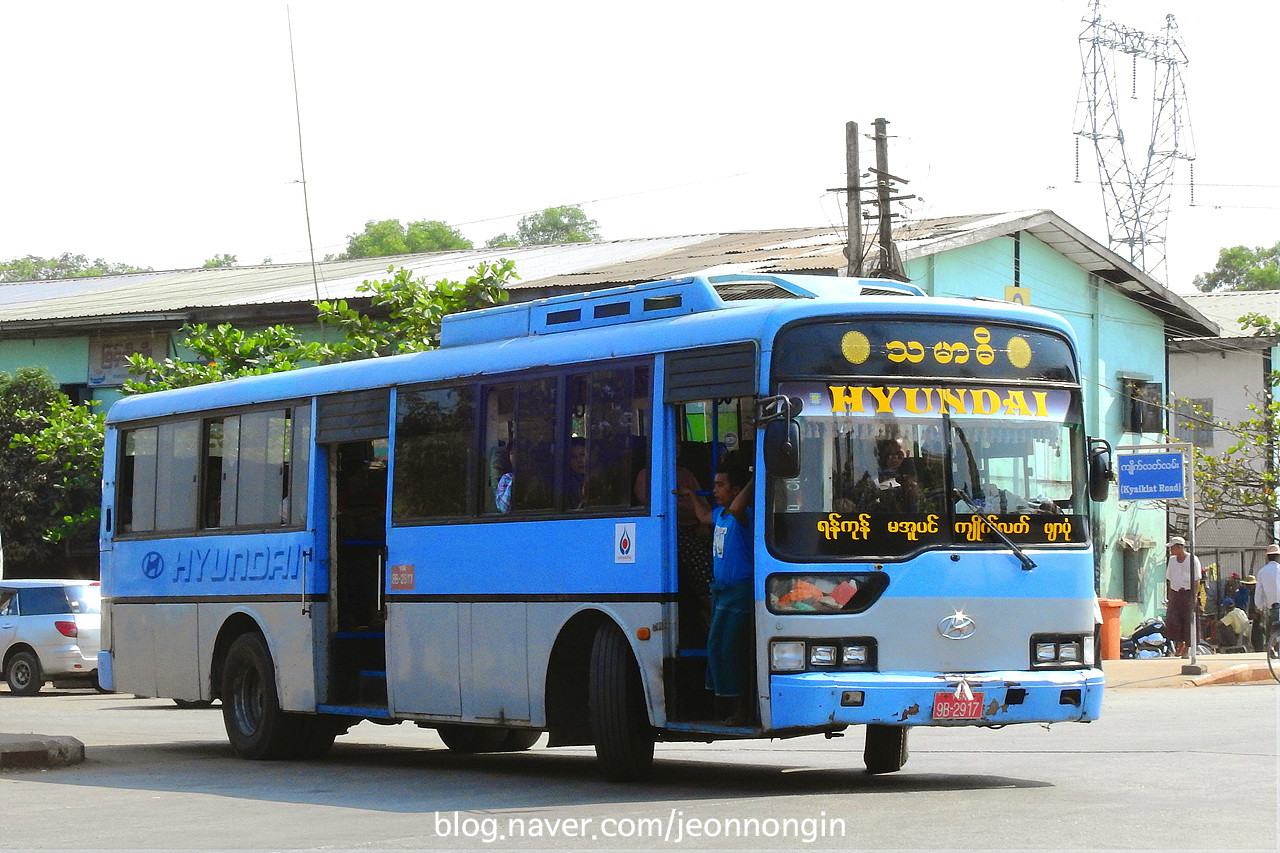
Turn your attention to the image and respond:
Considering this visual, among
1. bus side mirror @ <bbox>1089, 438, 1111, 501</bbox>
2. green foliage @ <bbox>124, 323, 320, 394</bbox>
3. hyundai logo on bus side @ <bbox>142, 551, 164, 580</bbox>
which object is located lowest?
hyundai logo on bus side @ <bbox>142, 551, 164, 580</bbox>

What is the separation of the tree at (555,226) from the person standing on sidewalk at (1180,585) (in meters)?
68.2

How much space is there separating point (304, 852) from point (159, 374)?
2141 centimetres

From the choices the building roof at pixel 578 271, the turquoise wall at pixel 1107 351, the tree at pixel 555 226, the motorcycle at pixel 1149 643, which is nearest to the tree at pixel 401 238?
the tree at pixel 555 226

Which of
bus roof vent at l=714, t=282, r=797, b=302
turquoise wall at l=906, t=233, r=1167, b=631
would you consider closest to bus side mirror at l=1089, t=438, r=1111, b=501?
bus roof vent at l=714, t=282, r=797, b=302

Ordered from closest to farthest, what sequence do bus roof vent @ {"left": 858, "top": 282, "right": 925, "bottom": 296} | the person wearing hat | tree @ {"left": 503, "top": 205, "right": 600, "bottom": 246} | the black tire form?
bus roof vent @ {"left": 858, "top": 282, "right": 925, "bottom": 296}
the black tire
the person wearing hat
tree @ {"left": 503, "top": 205, "right": 600, "bottom": 246}

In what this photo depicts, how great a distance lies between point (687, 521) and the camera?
10711mm

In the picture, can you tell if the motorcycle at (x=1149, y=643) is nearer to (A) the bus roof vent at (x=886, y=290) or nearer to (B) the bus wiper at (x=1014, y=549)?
(A) the bus roof vent at (x=886, y=290)

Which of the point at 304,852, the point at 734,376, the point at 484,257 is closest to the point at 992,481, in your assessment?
the point at 734,376

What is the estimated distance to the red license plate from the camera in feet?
32.7

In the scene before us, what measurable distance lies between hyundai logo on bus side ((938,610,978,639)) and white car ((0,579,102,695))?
671 inches

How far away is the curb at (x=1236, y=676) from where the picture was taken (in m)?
22.0

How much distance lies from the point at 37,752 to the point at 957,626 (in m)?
7.27

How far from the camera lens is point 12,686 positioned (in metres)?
25.0

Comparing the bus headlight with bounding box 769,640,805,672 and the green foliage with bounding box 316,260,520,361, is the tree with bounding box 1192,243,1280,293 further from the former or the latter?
the bus headlight with bounding box 769,640,805,672
